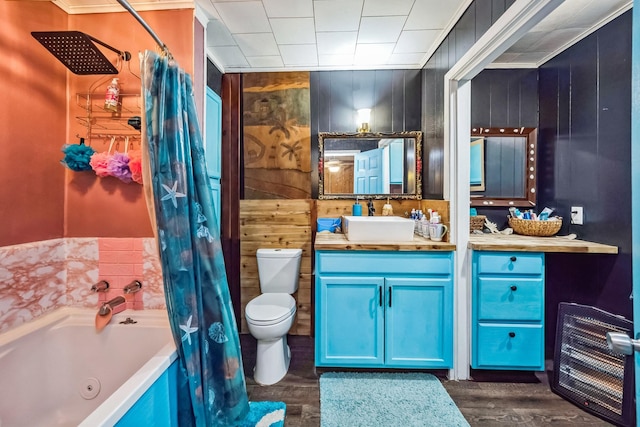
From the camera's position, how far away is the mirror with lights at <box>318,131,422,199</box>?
2.37 m

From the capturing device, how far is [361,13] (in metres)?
1.72

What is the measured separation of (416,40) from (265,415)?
2.67 meters

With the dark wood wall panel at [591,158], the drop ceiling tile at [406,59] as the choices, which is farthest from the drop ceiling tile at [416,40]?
the dark wood wall panel at [591,158]

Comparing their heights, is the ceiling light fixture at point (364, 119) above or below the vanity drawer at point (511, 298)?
above

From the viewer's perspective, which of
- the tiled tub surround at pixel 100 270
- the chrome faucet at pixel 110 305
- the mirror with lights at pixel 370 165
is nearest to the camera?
the chrome faucet at pixel 110 305

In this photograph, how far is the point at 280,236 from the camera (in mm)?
2441

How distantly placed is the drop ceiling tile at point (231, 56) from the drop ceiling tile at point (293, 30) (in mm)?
382

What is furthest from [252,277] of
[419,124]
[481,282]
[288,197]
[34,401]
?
[419,124]

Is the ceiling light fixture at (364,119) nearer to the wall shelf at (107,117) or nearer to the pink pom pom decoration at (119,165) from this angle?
the wall shelf at (107,117)

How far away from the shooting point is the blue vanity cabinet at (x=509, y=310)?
1.73m

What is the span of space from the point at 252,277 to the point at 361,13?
2184 mm

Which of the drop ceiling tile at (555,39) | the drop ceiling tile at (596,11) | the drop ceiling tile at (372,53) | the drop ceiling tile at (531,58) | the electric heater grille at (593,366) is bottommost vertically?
the electric heater grille at (593,366)

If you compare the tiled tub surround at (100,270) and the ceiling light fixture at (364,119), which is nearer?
the tiled tub surround at (100,270)

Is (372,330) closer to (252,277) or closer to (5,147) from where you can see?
(252,277)
